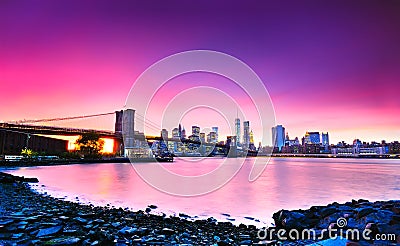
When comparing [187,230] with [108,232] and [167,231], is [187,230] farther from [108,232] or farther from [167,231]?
[108,232]

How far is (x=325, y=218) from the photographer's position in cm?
612

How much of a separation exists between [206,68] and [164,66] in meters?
2.69

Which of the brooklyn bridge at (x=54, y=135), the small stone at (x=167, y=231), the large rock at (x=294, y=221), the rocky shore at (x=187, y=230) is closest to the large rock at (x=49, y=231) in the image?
the rocky shore at (x=187, y=230)

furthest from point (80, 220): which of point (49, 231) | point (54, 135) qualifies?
point (54, 135)

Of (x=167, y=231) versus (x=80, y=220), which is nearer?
(x=167, y=231)

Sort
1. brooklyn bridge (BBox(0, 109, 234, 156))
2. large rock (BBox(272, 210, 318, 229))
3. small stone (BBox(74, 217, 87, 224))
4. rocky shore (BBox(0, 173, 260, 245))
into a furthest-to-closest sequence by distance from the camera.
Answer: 1. brooklyn bridge (BBox(0, 109, 234, 156))
2. large rock (BBox(272, 210, 318, 229))
3. small stone (BBox(74, 217, 87, 224))
4. rocky shore (BBox(0, 173, 260, 245))

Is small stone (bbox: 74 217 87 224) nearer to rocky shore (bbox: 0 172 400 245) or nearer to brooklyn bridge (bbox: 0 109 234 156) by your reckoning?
rocky shore (bbox: 0 172 400 245)

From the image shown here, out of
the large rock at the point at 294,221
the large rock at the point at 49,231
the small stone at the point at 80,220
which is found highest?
the large rock at the point at 49,231

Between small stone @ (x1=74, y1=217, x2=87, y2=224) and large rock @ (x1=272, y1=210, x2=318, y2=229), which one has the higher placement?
small stone @ (x1=74, y1=217, x2=87, y2=224)

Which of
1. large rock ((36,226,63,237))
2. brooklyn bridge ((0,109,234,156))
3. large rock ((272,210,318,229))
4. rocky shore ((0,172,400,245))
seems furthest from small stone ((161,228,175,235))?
brooklyn bridge ((0,109,234,156))

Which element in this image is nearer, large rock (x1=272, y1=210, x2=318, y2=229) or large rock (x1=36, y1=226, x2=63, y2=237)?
large rock (x1=36, y1=226, x2=63, y2=237)

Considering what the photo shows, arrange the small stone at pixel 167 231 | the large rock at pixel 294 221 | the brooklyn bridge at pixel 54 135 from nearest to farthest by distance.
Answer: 1. the small stone at pixel 167 231
2. the large rock at pixel 294 221
3. the brooklyn bridge at pixel 54 135

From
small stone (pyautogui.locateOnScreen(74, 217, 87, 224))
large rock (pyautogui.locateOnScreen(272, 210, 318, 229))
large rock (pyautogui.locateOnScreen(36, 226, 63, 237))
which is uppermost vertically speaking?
large rock (pyautogui.locateOnScreen(36, 226, 63, 237))

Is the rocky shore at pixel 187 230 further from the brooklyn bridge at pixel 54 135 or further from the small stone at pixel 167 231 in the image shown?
the brooklyn bridge at pixel 54 135
